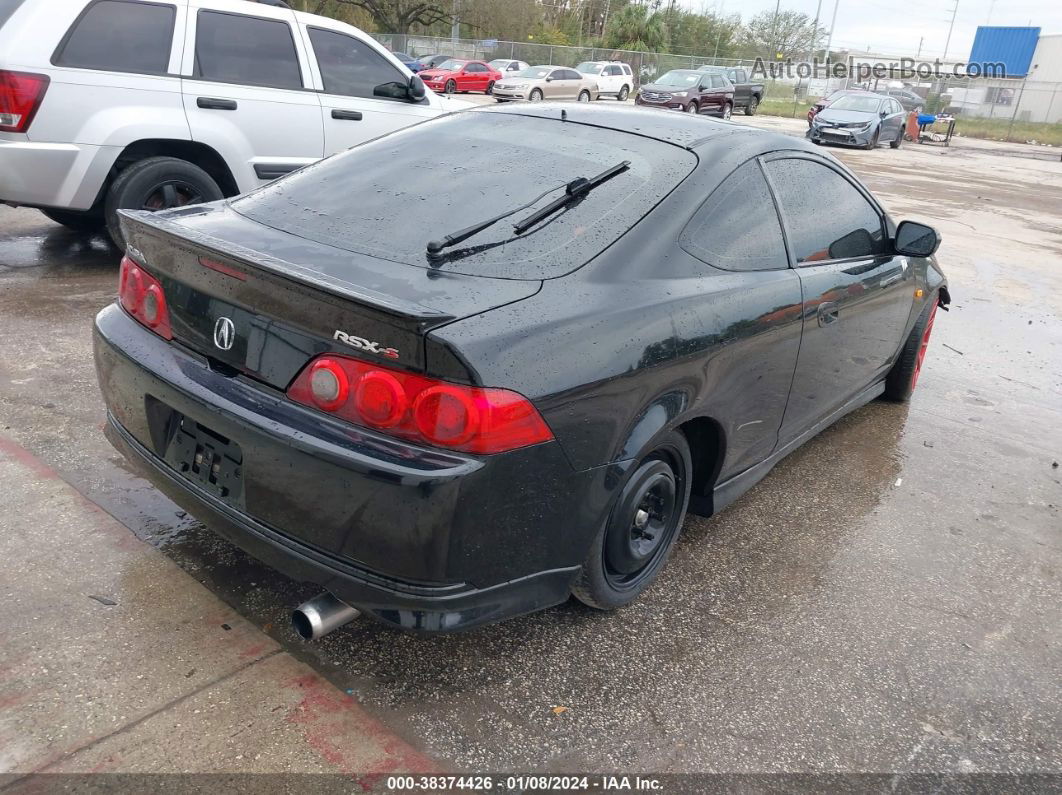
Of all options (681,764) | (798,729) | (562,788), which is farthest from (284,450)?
(798,729)

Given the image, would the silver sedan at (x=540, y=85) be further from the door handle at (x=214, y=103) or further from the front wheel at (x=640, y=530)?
the front wheel at (x=640, y=530)

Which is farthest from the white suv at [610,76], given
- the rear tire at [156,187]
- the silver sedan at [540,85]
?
the rear tire at [156,187]

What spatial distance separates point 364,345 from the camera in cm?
207

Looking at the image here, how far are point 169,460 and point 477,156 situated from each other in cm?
148

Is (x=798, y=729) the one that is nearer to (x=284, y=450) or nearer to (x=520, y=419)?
(x=520, y=419)

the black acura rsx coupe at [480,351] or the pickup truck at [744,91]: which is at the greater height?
the black acura rsx coupe at [480,351]

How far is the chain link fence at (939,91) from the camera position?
36344mm

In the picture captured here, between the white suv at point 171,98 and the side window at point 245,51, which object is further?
the side window at point 245,51

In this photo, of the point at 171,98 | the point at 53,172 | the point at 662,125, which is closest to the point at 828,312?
the point at 662,125

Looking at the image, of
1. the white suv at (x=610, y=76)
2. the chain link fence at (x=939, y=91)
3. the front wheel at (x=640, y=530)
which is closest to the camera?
the front wheel at (x=640, y=530)

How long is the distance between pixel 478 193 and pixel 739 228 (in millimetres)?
928

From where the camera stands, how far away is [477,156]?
3.08 meters

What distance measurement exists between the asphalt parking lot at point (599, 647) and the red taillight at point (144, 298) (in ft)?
2.65

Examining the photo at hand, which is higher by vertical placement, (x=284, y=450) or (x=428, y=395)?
(x=428, y=395)
